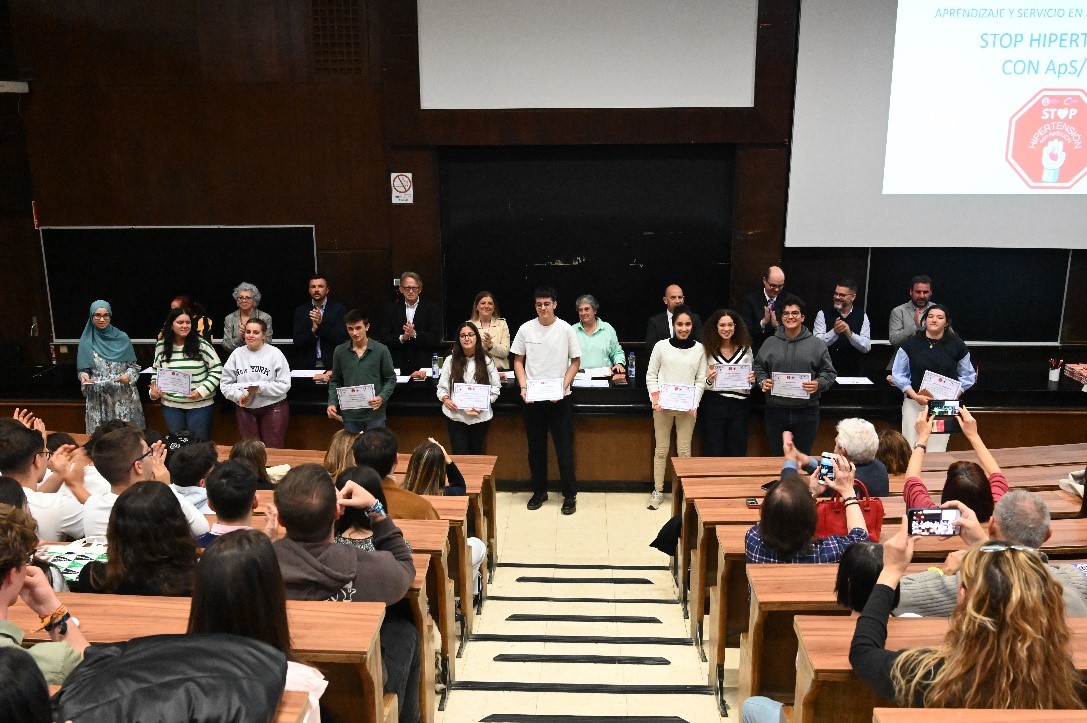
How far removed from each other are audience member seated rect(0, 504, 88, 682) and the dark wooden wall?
5272mm

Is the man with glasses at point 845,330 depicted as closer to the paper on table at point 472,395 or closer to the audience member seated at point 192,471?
the paper on table at point 472,395

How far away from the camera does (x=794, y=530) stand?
3191mm

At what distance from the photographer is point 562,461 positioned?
614cm

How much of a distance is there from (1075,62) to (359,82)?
5498 mm

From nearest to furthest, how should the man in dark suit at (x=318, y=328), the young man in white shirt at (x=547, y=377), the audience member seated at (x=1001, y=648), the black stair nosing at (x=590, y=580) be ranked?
the audience member seated at (x=1001, y=648), the black stair nosing at (x=590, y=580), the young man in white shirt at (x=547, y=377), the man in dark suit at (x=318, y=328)

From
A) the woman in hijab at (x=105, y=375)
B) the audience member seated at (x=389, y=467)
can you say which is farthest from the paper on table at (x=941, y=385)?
the woman in hijab at (x=105, y=375)

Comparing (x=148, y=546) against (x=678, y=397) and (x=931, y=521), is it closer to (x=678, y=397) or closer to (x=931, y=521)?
(x=931, y=521)

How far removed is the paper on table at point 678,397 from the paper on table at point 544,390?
685 mm

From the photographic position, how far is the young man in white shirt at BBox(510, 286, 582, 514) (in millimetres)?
5934

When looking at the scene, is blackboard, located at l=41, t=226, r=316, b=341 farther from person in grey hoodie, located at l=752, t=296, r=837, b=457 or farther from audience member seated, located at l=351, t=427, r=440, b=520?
audience member seated, located at l=351, t=427, r=440, b=520

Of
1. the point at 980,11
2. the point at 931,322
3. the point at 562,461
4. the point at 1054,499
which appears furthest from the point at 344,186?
the point at 1054,499

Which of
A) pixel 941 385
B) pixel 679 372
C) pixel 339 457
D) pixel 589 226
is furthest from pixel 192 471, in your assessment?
pixel 941 385

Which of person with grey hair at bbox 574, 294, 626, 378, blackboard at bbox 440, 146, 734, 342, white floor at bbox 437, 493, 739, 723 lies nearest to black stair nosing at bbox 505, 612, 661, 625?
white floor at bbox 437, 493, 739, 723

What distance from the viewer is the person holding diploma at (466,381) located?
5.75 m
